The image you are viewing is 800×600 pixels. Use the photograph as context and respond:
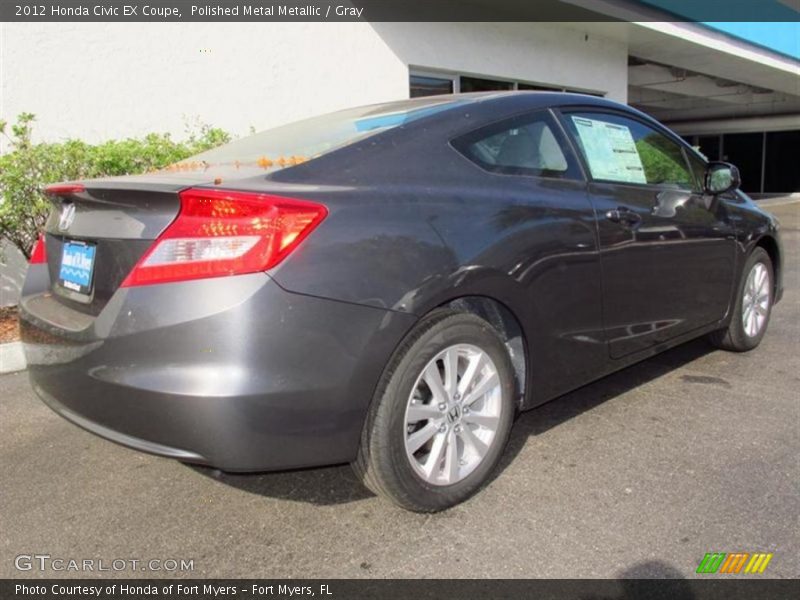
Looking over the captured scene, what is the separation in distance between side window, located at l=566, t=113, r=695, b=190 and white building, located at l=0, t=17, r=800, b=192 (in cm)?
514

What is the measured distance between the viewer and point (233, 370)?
6.66 feet

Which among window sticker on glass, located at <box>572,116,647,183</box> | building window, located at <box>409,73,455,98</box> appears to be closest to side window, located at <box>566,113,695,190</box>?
window sticker on glass, located at <box>572,116,647,183</box>

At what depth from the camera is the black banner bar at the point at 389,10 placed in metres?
6.36

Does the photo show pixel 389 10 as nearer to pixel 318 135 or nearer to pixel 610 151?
pixel 610 151

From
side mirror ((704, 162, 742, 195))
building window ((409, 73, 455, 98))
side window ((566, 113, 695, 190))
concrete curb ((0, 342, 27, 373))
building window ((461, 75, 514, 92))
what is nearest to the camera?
side window ((566, 113, 695, 190))

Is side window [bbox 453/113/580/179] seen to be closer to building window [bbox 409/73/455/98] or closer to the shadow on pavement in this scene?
the shadow on pavement

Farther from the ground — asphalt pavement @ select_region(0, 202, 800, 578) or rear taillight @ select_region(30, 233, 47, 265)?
rear taillight @ select_region(30, 233, 47, 265)

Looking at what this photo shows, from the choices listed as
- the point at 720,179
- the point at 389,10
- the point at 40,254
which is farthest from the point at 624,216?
the point at 389,10

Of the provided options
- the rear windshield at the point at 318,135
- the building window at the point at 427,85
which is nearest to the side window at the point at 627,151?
the rear windshield at the point at 318,135

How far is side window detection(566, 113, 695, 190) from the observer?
10.7 feet

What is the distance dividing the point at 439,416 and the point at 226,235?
103cm

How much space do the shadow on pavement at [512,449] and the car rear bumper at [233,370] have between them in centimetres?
56

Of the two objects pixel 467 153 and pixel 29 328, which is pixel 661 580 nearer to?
pixel 467 153

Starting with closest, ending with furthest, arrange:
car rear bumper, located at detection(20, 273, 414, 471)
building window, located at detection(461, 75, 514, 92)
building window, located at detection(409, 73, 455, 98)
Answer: car rear bumper, located at detection(20, 273, 414, 471) → building window, located at detection(409, 73, 455, 98) → building window, located at detection(461, 75, 514, 92)
